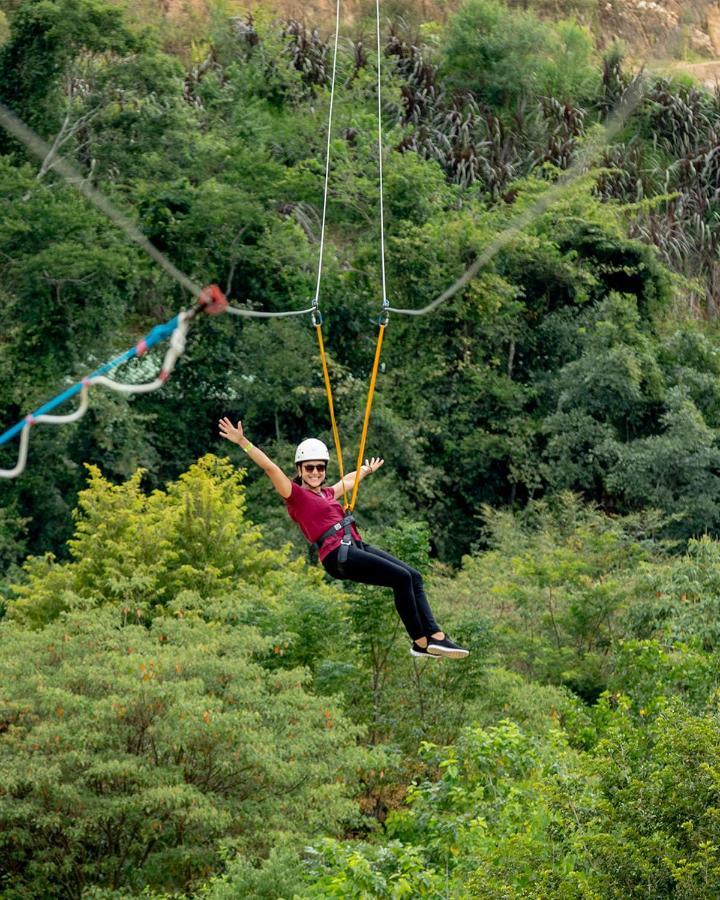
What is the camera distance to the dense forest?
46.0ft

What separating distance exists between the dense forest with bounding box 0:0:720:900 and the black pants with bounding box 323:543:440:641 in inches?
80.7

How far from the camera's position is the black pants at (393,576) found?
31.6ft

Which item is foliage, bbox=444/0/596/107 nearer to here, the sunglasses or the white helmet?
the sunglasses

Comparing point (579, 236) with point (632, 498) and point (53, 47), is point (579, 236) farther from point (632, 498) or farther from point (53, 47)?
point (53, 47)

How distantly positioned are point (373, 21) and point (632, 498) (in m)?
14.3

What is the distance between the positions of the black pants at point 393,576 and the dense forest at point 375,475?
6.72 feet

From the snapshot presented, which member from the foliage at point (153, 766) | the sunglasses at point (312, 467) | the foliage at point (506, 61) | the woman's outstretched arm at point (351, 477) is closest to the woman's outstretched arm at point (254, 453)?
the sunglasses at point (312, 467)

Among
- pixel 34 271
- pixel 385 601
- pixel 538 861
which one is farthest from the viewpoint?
pixel 34 271

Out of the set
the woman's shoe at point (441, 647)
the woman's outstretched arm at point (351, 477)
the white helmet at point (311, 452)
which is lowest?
the woman's shoe at point (441, 647)

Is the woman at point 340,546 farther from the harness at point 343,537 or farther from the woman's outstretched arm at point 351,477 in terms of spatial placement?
the woman's outstretched arm at point 351,477

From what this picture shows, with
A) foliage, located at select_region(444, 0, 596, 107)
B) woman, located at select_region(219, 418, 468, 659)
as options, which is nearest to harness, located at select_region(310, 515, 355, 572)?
woman, located at select_region(219, 418, 468, 659)

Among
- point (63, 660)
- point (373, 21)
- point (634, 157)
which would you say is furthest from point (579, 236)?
point (63, 660)

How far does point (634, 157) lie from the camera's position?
30.9m

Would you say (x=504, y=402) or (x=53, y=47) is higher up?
(x=53, y=47)
